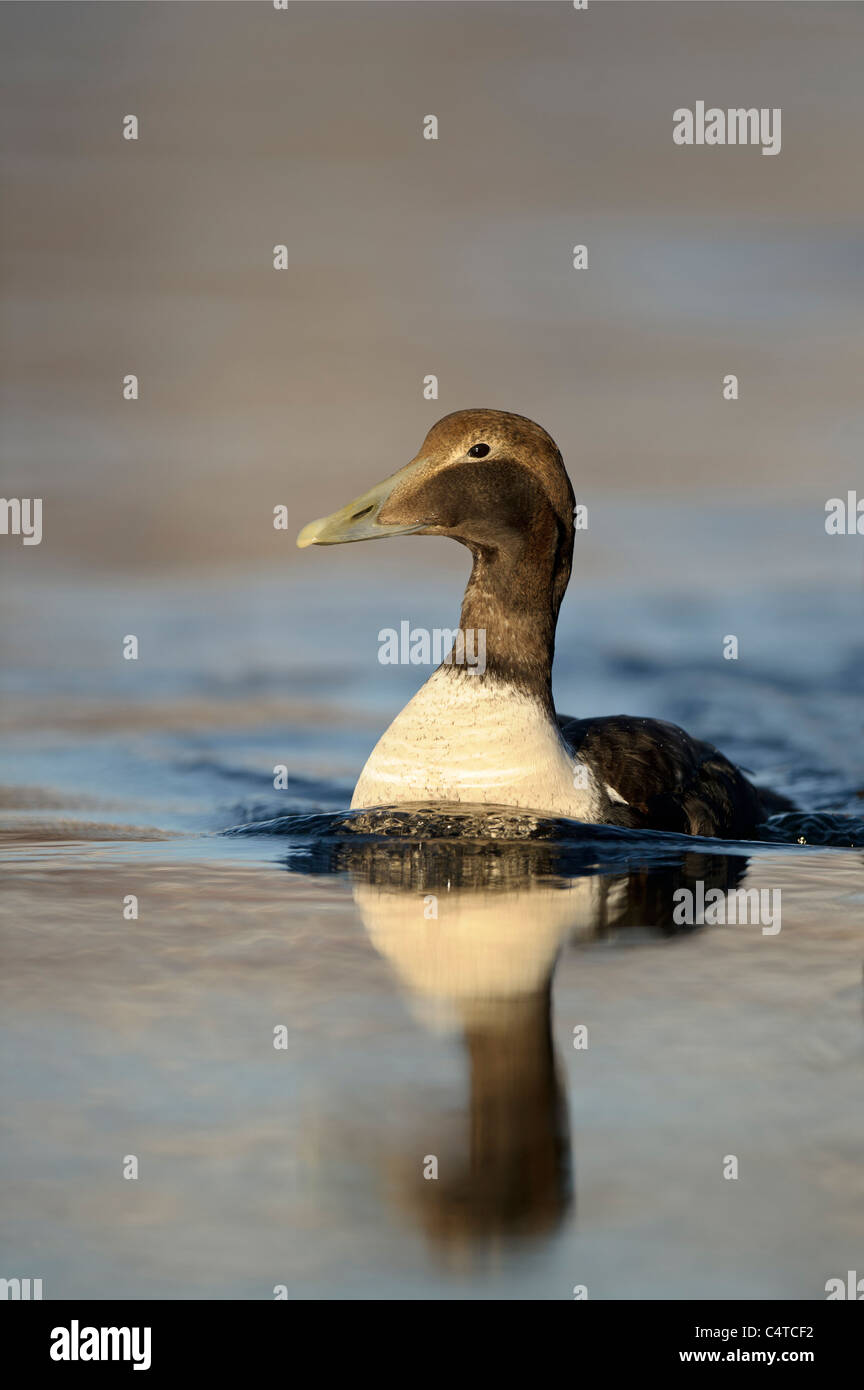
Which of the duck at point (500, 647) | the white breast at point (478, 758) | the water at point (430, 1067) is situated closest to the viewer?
the water at point (430, 1067)

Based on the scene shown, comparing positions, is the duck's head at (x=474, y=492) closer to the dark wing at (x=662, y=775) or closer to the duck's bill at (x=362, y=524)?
the duck's bill at (x=362, y=524)

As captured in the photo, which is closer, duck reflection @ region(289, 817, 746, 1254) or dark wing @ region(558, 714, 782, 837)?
duck reflection @ region(289, 817, 746, 1254)

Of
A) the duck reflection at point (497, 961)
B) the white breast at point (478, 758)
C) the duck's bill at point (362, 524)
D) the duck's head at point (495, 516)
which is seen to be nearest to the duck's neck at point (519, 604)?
the duck's head at point (495, 516)

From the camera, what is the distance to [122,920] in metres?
4.39

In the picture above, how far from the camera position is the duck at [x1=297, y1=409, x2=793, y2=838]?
634cm

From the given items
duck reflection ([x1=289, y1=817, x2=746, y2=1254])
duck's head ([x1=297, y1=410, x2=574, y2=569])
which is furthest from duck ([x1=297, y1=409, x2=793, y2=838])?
duck reflection ([x1=289, y1=817, x2=746, y2=1254])

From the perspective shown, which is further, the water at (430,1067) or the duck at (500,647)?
the duck at (500,647)

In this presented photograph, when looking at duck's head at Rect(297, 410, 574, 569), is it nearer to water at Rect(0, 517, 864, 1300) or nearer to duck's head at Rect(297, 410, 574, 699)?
duck's head at Rect(297, 410, 574, 699)

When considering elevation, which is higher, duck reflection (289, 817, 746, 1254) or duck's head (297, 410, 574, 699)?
duck's head (297, 410, 574, 699)

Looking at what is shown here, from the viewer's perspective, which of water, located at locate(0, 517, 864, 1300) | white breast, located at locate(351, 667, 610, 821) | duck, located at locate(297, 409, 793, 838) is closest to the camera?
water, located at locate(0, 517, 864, 1300)

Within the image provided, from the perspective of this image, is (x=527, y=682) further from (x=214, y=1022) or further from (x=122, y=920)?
(x=214, y=1022)

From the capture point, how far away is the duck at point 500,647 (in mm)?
6344

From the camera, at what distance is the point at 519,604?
6703 mm

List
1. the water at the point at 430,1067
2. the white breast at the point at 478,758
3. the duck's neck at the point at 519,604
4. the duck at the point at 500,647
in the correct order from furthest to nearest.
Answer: the duck's neck at the point at 519,604, the duck at the point at 500,647, the white breast at the point at 478,758, the water at the point at 430,1067
